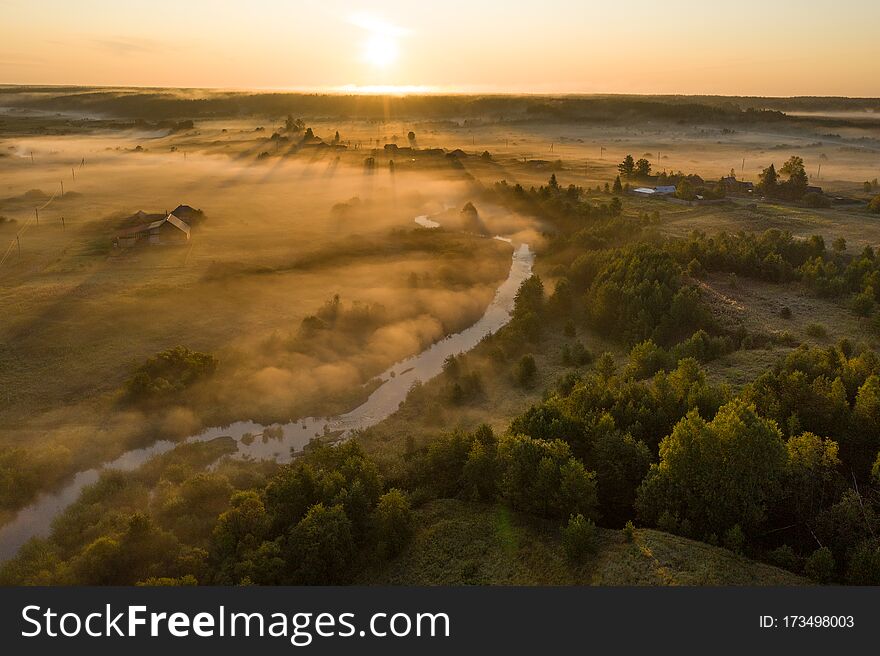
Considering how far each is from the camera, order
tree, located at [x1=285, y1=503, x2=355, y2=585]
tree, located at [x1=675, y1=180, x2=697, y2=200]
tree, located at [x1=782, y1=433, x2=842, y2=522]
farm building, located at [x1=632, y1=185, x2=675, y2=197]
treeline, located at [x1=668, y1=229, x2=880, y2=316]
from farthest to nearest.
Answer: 1. farm building, located at [x1=632, y1=185, x2=675, y2=197]
2. tree, located at [x1=675, y1=180, x2=697, y2=200]
3. treeline, located at [x1=668, y1=229, x2=880, y2=316]
4. tree, located at [x1=285, y1=503, x2=355, y2=585]
5. tree, located at [x1=782, y1=433, x2=842, y2=522]

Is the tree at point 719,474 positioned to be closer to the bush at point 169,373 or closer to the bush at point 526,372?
the bush at point 526,372

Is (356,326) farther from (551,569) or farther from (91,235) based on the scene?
(91,235)

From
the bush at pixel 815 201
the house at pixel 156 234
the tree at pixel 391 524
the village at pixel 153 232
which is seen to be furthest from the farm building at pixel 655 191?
the tree at pixel 391 524

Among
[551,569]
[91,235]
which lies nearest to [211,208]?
[91,235]

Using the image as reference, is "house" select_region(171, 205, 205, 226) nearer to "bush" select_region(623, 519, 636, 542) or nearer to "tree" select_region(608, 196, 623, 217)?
"tree" select_region(608, 196, 623, 217)

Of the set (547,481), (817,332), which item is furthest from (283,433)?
(817,332)

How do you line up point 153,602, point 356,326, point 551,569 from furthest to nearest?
point 356,326 < point 551,569 < point 153,602

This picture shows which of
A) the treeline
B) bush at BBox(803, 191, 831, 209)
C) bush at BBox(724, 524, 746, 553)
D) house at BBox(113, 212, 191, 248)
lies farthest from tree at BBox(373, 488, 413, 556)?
bush at BBox(803, 191, 831, 209)
